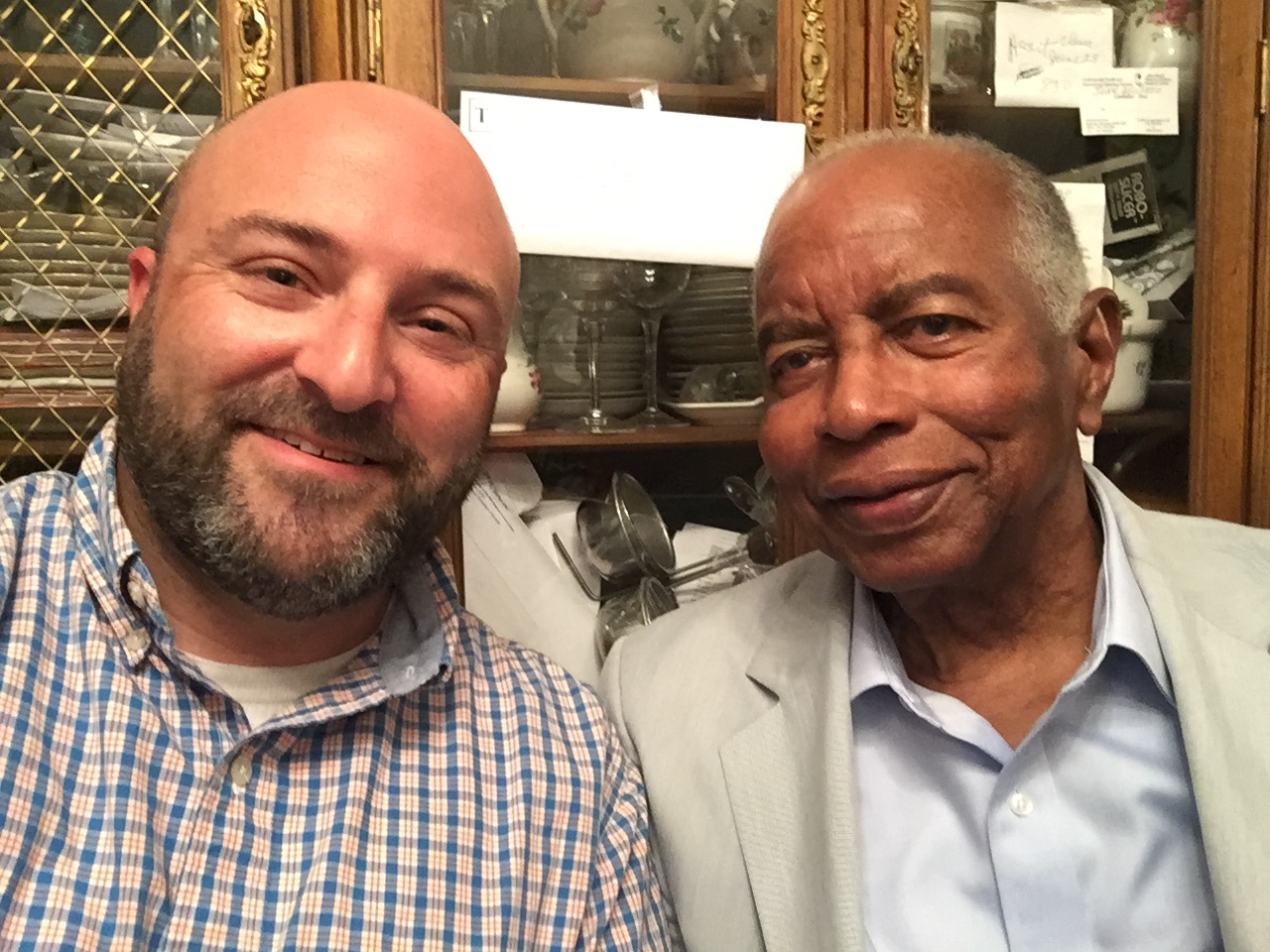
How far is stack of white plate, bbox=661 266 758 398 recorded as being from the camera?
1.34 m

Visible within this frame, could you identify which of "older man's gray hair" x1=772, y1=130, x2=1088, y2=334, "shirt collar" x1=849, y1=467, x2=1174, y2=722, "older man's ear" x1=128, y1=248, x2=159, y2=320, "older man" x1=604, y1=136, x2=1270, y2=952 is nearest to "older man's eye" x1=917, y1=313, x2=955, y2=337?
"older man" x1=604, y1=136, x2=1270, y2=952

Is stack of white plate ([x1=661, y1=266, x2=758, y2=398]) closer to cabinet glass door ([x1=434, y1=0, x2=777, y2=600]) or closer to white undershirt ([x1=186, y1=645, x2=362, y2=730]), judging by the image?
cabinet glass door ([x1=434, y1=0, x2=777, y2=600])

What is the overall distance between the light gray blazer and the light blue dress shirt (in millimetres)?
47

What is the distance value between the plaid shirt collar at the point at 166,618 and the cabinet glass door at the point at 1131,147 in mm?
1076

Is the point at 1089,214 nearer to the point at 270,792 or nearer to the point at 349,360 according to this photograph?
the point at 349,360

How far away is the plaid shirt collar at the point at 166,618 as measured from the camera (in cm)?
86

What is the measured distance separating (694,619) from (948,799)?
363 millimetres

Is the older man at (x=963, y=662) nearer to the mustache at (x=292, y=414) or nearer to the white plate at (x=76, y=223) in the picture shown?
the mustache at (x=292, y=414)

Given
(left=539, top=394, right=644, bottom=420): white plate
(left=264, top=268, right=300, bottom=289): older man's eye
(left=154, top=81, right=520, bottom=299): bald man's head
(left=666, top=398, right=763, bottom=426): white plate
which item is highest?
(left=154, top=81, right=520, bottom=299): bald man's head

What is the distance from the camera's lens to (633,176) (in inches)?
50.1

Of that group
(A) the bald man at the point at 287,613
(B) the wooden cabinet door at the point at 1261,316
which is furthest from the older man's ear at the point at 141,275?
(B) the wooden cabinet door at the point at 1261,316

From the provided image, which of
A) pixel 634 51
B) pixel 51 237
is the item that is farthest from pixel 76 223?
pixel 634 51

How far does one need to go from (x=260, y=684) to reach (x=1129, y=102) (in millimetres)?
1506

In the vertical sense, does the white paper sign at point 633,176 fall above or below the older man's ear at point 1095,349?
above
